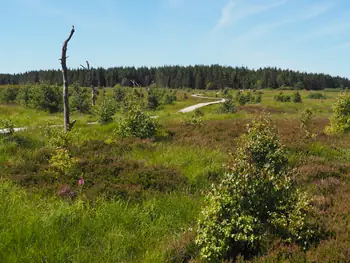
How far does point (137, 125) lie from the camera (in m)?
14.2

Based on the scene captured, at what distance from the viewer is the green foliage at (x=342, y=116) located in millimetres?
16438

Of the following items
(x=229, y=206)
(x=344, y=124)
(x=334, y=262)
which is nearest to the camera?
(x=334, y=262)

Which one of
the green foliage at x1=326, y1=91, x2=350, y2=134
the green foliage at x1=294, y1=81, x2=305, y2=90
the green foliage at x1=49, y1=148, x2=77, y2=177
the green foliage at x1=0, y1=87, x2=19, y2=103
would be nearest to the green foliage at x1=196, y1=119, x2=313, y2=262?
the green foliage at x1=49, y1=148, x2=77, y2=177

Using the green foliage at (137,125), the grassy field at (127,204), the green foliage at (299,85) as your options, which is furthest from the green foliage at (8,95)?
the green foliage at (299,85)

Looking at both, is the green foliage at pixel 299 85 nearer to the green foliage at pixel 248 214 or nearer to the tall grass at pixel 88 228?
the tall grass at pixel 88 228

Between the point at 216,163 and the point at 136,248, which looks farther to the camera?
Result: the point at 216,163

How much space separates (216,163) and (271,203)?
178 inches

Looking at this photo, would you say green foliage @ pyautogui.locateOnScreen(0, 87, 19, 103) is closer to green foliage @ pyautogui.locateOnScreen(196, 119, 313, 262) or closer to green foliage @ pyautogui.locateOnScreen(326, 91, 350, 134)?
green foliage @ pyautogui.locateOnScreen(326, 91, 350, 134)

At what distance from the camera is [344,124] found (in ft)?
54.0

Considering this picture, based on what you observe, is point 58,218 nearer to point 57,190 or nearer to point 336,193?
point 57,190

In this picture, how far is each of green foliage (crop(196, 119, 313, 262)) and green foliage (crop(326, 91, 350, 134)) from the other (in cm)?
1382

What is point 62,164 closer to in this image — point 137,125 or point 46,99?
point 137,125

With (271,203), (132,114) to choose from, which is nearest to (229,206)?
(271,203)

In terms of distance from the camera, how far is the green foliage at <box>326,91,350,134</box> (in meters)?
16.4
